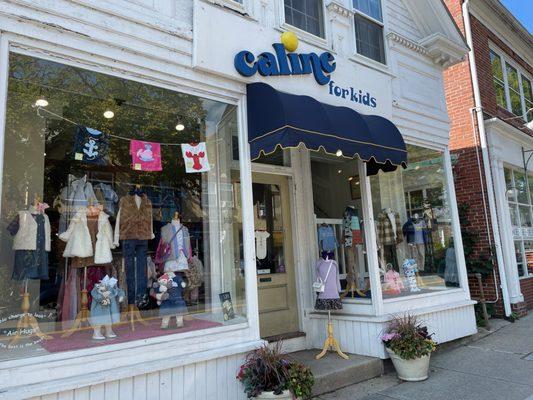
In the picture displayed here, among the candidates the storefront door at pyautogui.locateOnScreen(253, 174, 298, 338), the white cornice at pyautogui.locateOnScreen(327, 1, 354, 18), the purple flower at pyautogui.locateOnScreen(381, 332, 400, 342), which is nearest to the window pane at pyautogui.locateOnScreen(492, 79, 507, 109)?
the white cornice at pyautogui.locateOnScreen(327, 1, 354, 18)

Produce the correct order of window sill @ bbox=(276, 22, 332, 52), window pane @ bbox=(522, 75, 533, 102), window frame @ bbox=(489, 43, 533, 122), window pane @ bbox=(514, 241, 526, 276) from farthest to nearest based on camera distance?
window pane @ bbox=(522, 75, 533, 102)
window frame @ bbox=(489, 43, 533, 122)
window pane @ bbox=(514, 241, 526, 276)
window sill @ bbox=(276, 22, 332, 52)

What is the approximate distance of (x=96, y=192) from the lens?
4832 millimetres

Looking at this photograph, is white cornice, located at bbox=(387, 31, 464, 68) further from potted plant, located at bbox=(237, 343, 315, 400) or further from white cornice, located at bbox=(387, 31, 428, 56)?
potted plant, located at bbox=(237, 343, 315, 400)

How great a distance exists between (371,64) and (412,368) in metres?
4.54

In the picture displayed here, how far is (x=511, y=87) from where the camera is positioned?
1206 centimetres

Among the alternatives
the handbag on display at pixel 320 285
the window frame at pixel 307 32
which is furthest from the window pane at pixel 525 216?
the window frame at pixel 307 32

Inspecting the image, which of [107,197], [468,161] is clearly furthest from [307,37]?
[468,161]

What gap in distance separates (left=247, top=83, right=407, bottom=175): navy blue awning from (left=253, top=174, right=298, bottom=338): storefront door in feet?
5.40

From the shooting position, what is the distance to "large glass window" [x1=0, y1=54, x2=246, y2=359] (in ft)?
13.1

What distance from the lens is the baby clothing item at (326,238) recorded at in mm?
6926

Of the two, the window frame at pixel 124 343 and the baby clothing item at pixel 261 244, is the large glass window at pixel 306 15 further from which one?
the baby clothing item at pixel 261 244

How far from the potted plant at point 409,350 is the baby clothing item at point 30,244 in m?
4.24

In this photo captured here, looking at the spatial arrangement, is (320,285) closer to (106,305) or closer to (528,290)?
(106,305)

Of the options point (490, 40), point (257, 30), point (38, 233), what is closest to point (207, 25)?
point (257, 30)
